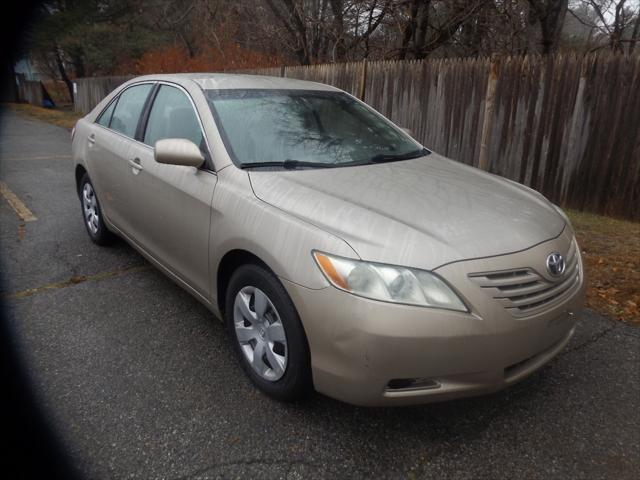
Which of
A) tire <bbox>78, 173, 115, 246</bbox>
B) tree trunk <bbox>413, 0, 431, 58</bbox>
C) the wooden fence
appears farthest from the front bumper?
tree trunk <bbox>413, 0, 431, 58</bbox>

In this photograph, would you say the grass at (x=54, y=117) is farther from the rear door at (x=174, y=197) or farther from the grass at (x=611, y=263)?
the grass at (x=611, y=263)

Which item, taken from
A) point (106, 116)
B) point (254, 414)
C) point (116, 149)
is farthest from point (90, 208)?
point (254, 414)

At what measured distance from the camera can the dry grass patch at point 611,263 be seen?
3666mm

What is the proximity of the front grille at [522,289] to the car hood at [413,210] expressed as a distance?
107 mm

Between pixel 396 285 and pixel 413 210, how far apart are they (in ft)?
1.65

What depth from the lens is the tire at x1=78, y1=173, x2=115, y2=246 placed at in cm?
452

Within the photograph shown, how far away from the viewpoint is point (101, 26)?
2227 centimetres

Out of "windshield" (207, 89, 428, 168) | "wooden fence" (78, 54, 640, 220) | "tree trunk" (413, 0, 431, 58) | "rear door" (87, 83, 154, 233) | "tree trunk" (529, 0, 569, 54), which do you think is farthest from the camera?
"tree trunk" (529, 0, 569, 54)

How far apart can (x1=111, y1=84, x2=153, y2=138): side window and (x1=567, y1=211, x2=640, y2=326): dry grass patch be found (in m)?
3.85

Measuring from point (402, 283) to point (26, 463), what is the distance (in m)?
1.82

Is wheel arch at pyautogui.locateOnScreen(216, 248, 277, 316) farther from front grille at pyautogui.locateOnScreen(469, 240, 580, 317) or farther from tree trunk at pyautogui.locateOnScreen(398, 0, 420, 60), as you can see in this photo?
tree trunk at pyautogui.locateOnScreen(398, 0, 420, 60)

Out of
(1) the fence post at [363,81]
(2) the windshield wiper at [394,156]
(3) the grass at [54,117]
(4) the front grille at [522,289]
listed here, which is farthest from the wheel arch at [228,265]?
(3) the grass at [54,117]

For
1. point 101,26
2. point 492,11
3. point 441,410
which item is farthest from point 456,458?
point 101,26

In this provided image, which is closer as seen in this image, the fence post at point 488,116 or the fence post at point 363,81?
the fence post at point 488,116
